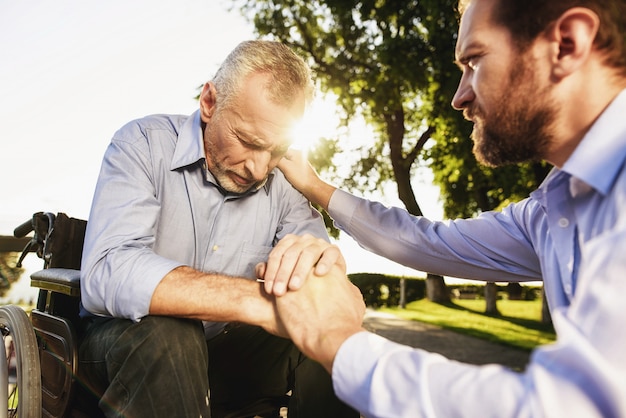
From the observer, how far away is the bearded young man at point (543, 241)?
0.96 metres

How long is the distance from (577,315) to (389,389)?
423mm

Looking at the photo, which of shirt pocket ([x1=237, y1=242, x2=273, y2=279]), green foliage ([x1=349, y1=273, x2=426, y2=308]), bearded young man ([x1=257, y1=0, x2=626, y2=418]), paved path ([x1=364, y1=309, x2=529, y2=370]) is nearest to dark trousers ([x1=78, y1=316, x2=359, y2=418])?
shirt pocket ([x1=237, y1=242, x2=273, y2=279])

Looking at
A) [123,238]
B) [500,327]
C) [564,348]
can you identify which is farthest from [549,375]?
[500,327]

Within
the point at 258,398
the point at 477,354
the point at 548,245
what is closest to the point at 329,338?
the point at 548,245

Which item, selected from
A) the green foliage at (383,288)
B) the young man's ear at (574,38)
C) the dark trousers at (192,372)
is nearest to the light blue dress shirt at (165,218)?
the dark trousers at (192,372)

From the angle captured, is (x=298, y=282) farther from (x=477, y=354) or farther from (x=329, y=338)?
(x=477, y=354)

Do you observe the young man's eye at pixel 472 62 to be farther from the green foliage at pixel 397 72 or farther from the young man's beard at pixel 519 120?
the green foliage at pixel 397 72

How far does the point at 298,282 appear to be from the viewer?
5.68ft

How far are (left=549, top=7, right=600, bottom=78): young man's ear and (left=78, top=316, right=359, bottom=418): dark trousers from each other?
1.40 metres

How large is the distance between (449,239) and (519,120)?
1072 mm

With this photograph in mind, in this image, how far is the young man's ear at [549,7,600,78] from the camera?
5.07 ft

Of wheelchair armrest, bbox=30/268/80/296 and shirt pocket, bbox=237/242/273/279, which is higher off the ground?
shirt pocket, bbox=237/242/273/279

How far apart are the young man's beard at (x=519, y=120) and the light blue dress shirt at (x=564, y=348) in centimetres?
14

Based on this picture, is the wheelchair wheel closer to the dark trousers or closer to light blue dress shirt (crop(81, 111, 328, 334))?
the dark trousers
